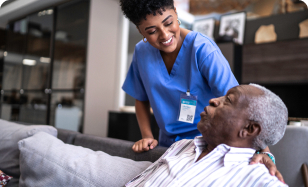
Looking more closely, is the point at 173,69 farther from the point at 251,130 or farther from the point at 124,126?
the point at 124,126

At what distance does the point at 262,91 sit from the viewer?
2.58 feet

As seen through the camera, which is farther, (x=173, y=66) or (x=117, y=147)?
(x=117, y=147)

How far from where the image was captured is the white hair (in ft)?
2.47

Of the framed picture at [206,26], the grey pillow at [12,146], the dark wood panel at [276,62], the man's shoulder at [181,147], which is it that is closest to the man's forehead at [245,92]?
the man's shoulder at [181,147]

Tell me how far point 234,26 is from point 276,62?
872mm

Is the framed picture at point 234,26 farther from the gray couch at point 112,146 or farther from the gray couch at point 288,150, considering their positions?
the gray couch at point 112,146

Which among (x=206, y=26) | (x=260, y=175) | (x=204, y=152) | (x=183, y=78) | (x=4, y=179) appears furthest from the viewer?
(x=206, y=26)

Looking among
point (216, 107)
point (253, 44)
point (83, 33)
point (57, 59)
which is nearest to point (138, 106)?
point (216, 107)

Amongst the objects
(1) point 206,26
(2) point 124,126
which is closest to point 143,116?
(2) point 124,126

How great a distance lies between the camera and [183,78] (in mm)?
1191

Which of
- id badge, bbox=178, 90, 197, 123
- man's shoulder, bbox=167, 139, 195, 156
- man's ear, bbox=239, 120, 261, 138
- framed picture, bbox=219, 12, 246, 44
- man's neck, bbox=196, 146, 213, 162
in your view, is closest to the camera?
man's ear, bbox=239, 120, 261, 138

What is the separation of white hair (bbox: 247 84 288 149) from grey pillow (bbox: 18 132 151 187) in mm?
561

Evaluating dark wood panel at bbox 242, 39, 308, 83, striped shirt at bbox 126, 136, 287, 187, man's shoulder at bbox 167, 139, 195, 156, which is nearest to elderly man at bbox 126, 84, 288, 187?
striped shirt at bbox 126, 136, 287, 187

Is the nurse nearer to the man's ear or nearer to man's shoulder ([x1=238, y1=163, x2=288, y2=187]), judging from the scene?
the man's ear
